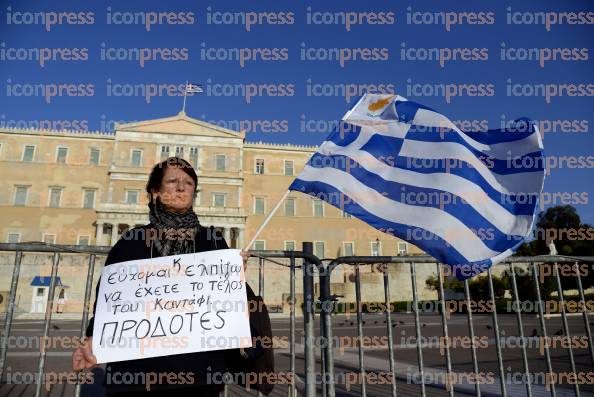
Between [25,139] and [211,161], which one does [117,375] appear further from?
[25,139]

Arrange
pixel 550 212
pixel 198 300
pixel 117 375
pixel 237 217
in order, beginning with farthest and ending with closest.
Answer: pixel 550 212
pixel 237 217
pixel 198 300
pixel 117 375

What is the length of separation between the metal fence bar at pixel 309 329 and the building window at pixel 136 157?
127 feet

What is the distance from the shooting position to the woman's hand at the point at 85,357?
1888 mm

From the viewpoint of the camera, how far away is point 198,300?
207cm

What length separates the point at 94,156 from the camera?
37.9 meters

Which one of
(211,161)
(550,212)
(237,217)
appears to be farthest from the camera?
(550,212)

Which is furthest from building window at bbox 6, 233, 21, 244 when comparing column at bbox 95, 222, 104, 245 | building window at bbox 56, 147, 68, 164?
building window at bbox 56, 147, 68, 164

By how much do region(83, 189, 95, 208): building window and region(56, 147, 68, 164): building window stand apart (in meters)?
3.78

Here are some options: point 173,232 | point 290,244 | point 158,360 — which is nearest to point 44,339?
point 158,360

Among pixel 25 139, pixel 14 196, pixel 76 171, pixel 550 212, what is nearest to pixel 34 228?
pixel 14 196

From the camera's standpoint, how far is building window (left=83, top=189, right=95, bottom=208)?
36344 millimetres

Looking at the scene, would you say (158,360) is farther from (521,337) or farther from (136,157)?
(136,157)

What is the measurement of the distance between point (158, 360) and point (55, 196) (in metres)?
40.6

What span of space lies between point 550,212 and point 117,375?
2044 inches
